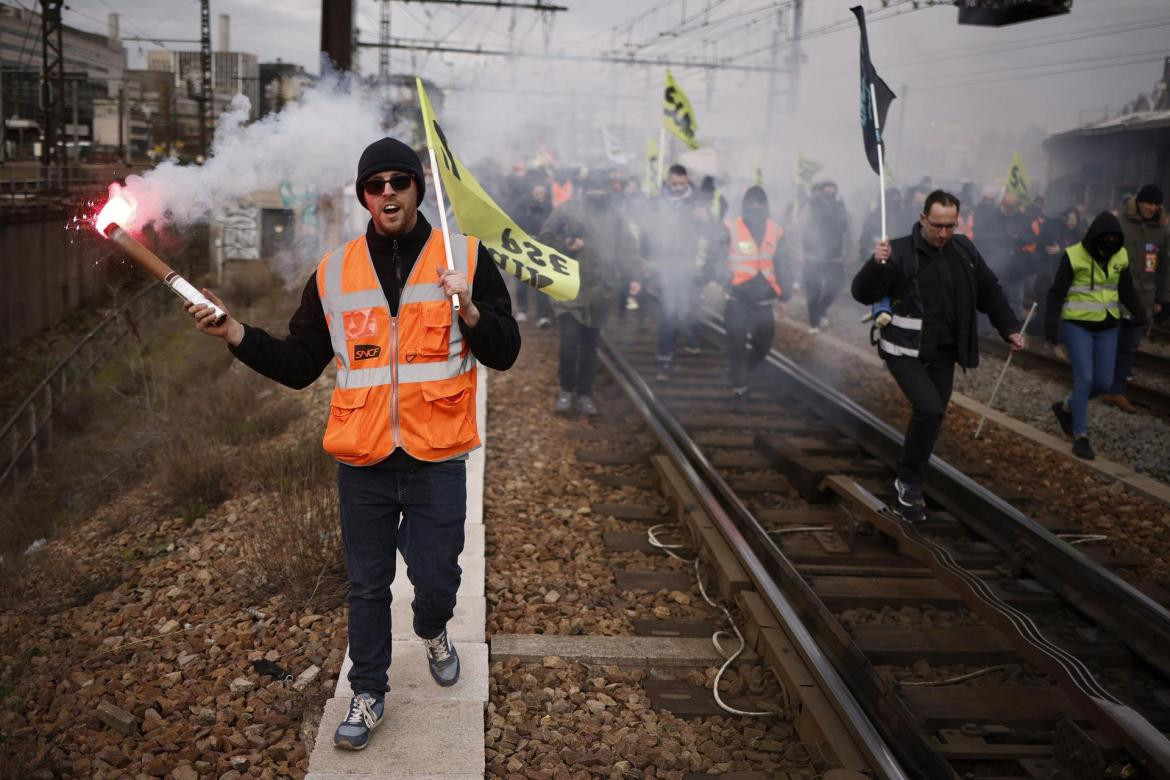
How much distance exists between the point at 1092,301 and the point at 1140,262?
2993 mm

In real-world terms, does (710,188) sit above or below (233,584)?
above

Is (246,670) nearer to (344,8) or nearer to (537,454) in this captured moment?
(537,454)

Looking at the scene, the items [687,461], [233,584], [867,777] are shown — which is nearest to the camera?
[867,777]

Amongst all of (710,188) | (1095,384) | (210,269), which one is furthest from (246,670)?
(210,269)

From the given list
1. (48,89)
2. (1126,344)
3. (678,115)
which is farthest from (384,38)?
(1126,344)

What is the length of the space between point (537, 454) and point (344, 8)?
1035 centimetres

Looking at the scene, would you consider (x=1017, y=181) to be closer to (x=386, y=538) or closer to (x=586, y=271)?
(x=586, y=271)

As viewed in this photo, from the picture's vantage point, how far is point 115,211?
3.66m

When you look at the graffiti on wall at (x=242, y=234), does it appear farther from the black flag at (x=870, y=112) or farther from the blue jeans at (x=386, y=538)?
the blue jeans at (x=386, y=538)

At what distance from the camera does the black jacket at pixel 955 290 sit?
6.69 meters

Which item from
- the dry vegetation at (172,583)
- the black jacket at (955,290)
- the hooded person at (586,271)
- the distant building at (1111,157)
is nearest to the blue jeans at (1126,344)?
the black jacket at (955,290)

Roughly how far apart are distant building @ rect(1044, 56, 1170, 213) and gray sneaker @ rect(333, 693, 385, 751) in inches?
883

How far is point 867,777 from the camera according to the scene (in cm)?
381

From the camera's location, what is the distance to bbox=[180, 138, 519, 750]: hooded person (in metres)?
3.81
